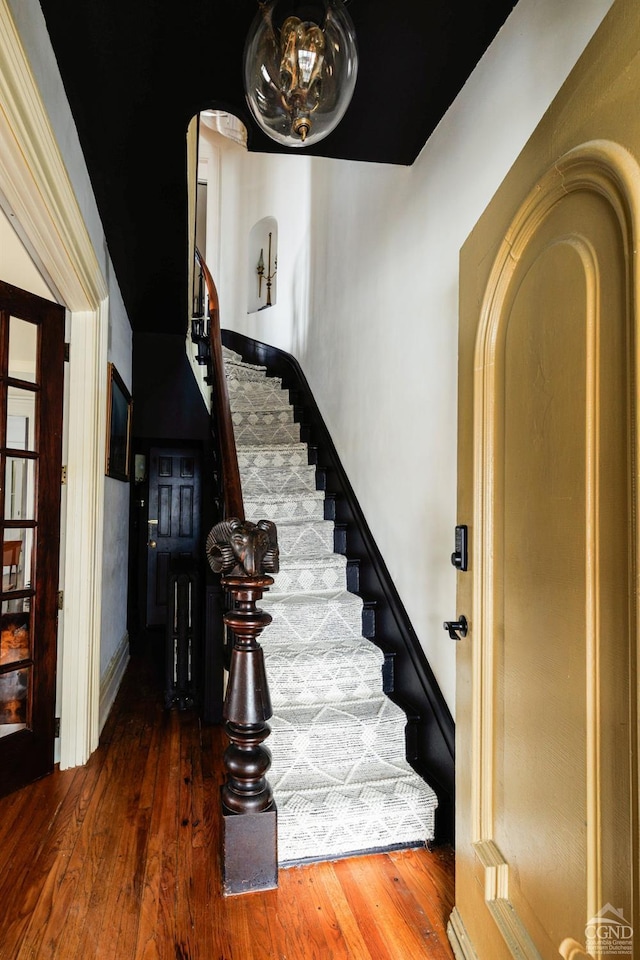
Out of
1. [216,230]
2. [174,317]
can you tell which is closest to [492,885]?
[174,317]

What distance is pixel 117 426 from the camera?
3.17 metres

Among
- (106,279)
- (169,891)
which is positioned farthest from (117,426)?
(169,891)

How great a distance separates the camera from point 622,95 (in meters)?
0.81

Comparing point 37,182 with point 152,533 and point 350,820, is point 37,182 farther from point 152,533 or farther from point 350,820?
point 152,533

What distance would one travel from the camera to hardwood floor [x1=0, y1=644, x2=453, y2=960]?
136 cm

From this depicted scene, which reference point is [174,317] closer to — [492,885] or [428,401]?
[428,401]

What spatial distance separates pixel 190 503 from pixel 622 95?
478cm

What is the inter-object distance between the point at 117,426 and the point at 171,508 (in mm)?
2068

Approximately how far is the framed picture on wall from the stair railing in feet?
4.96

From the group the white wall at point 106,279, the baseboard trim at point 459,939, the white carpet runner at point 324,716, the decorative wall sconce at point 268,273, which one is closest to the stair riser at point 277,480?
the white carpet runner at point 324,716

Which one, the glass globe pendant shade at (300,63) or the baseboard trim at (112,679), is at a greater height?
the glass globe pendant shade at (300,63)

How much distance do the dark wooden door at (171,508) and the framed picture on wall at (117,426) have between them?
136 centimetres

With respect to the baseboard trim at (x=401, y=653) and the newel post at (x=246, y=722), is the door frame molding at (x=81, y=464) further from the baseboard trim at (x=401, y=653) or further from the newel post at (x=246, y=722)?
the baseboard trim at (x=401, y=653)

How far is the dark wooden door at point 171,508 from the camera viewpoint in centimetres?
507
